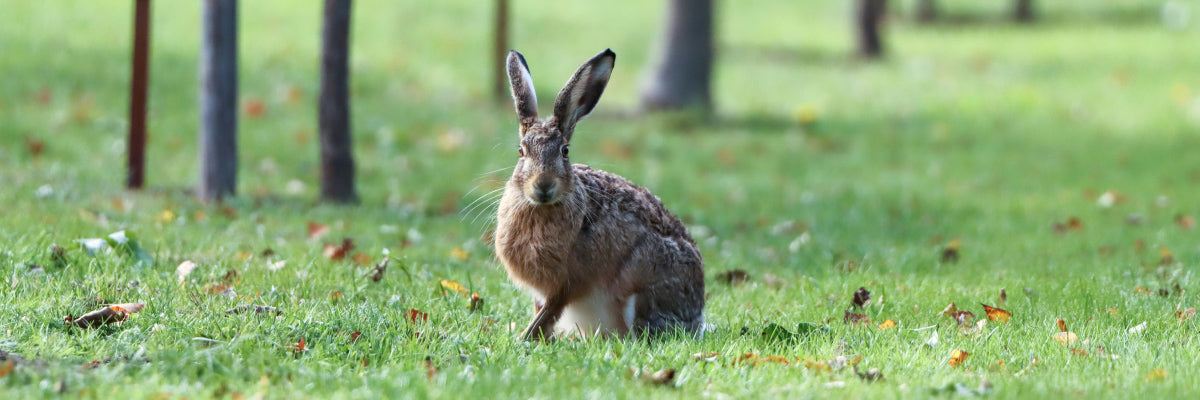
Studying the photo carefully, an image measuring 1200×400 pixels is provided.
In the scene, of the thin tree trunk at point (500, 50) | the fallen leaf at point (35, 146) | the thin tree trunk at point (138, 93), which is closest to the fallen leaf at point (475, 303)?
the thin tree trunk at point (138, 93)

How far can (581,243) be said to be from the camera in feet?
16.8

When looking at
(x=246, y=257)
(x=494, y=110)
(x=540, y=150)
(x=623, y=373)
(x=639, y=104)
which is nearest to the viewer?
(x=623, y=373)

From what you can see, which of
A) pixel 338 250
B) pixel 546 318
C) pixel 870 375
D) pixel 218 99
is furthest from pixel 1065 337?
pixel 218 99

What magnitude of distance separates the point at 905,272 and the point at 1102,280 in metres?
1.08

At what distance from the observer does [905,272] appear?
23.2 ft

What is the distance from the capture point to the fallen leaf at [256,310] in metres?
4.91

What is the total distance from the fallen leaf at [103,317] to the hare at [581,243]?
5.09 feet

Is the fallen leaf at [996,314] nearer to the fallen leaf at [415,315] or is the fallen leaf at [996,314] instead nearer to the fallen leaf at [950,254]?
the fallen leaf at [950,254]

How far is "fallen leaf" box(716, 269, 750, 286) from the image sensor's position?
269 inches

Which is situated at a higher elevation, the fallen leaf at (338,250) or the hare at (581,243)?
the hare at (581,243)

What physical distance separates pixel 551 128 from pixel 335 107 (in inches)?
167

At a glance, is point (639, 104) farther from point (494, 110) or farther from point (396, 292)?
point (396, 292)

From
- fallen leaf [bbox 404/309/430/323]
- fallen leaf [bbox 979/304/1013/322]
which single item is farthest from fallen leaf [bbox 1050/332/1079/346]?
fallen leaf [bbox 404/309/430/323]

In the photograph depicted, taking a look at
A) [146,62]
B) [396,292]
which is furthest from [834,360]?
[146,62]
